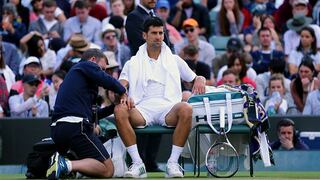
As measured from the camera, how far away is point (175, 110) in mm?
13391

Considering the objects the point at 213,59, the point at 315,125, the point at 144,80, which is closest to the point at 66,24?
the point at 213,59

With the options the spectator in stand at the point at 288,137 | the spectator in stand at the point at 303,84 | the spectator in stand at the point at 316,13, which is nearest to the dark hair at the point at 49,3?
the spectator in stand at the point at 316,13

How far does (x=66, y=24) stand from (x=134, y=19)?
6.72 metres

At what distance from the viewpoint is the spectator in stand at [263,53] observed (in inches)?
784

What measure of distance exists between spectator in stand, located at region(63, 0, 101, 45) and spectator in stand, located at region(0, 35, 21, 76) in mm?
1201

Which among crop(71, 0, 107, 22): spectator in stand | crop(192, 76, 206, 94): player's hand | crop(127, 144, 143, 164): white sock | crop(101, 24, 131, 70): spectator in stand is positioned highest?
crop(71, 0, 107, 22): spectator in stand

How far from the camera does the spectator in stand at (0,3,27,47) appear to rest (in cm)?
2122

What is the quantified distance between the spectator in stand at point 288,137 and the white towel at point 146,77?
3.24 meters

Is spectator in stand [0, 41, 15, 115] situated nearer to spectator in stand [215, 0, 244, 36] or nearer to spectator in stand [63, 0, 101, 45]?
spectator in stand [63, 0, 101, 45]

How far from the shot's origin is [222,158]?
13500 mm

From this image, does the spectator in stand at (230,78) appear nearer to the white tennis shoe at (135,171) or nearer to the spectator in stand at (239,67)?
the spectator in stand at (239,67)

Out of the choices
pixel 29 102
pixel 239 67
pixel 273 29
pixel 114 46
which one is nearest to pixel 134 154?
pixel 29 102

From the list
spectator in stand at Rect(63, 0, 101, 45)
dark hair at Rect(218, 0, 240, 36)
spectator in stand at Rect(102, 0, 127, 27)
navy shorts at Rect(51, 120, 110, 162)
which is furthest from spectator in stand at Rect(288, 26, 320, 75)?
navy shorts at Rect(51, 120, 110, 162)

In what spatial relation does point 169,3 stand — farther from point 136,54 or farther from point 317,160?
point 136,54
